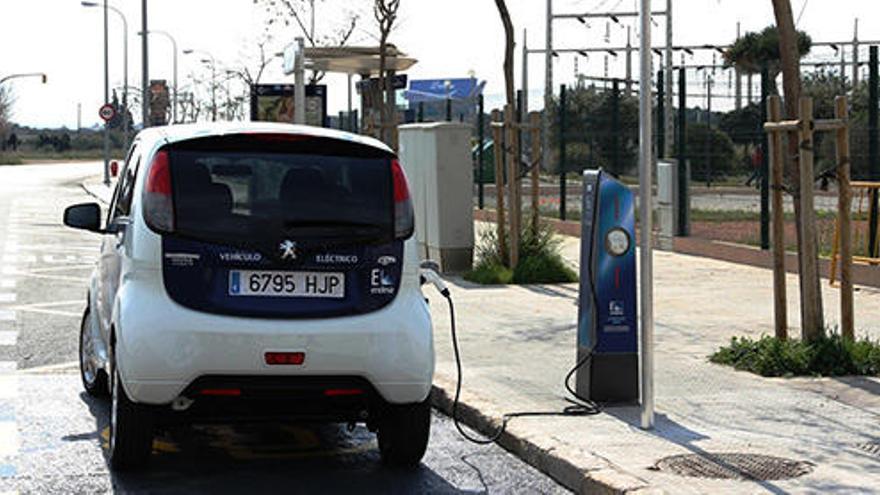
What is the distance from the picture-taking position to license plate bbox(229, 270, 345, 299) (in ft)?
24.7

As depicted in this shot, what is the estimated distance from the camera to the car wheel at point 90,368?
9945 millimetres

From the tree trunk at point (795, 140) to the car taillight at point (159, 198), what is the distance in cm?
470

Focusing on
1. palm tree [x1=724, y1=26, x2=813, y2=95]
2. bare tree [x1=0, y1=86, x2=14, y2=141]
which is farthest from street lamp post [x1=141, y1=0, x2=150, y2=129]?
bare tree [x1=0, y1=86, x2=14, y2=141]

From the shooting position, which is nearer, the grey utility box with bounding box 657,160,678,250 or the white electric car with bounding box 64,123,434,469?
the white electric car with bounding box 64,123,434,469

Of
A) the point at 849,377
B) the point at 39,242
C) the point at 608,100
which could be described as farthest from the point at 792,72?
the point at 39,242

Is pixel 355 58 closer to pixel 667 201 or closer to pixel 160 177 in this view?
pixel 667 201

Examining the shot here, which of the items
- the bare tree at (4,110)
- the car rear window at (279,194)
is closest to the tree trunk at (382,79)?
the car rear window at (279,194)

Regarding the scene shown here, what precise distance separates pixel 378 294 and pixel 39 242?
1916 centimetres

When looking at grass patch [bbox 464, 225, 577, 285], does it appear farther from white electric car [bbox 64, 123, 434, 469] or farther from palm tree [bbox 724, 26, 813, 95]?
palm tree [bbox 724, 26, 813, 95]

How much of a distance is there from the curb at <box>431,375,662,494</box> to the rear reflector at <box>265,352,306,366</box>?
1.42m

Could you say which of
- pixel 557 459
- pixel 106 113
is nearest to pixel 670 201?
pixel 557 459

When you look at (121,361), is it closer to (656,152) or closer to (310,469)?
(310,469)

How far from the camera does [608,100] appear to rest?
937 inches

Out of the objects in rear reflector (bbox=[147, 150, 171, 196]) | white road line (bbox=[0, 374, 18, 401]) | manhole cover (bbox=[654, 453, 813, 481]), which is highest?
rear reflector (bbox=[147, 150, 171, 196])
